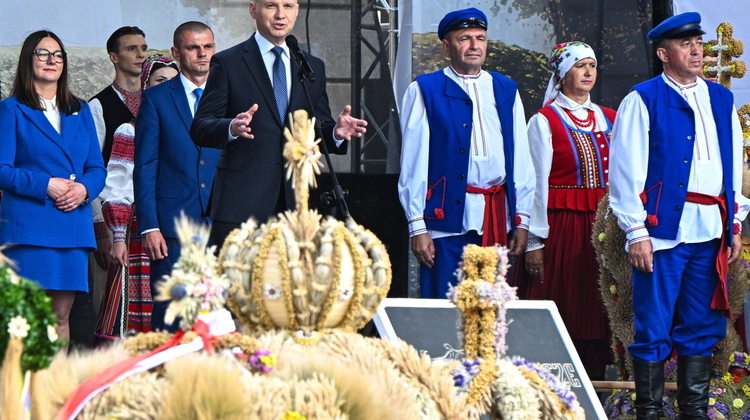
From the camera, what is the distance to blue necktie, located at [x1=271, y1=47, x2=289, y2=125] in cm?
360

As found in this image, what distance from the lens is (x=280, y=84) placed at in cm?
361

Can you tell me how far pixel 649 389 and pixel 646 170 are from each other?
35.6 inches

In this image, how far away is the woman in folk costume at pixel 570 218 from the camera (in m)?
5.06

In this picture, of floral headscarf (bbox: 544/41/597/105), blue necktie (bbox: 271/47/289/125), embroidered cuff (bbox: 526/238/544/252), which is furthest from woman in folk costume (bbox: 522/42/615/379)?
blue necktie (bbox: 271/47/289/125)

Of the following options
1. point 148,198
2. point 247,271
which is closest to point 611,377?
point 148,198

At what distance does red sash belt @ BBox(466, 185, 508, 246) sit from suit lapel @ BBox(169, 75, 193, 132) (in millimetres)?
1258

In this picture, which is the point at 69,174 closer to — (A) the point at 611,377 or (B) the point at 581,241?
(B) the point at 581,241

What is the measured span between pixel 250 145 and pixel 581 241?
2.15m

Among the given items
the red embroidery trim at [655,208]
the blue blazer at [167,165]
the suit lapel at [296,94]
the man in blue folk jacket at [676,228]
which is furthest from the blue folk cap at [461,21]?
the suit lapel at [296,94]

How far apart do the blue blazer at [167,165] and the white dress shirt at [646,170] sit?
1.71m

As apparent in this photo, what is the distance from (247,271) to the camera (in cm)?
167

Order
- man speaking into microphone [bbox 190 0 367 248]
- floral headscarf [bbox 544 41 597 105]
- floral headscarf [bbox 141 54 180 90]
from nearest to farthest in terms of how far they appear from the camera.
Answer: man speaking into microphone [bbox 190 0 367 248] < floral headscarf [bbox 141 54 180 90] < floral headscarf [bbox 544 41 597 105]

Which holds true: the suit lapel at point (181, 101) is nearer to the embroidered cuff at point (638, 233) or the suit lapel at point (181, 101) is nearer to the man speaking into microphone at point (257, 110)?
the man speaking into microphone at point (257, 110)

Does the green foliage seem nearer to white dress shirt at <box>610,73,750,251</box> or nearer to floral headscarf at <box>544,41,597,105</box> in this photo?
white dress shirt at <box>610,73,750,251</box>
